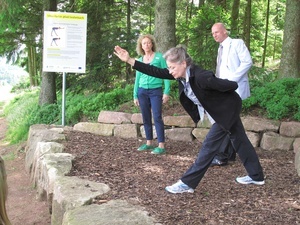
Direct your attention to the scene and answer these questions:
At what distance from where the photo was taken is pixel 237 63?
4688 mm

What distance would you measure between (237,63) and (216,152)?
4.83 feet

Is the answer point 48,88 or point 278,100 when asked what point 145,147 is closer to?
point 278,100

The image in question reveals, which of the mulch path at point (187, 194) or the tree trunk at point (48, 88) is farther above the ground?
the tree trunk at point (48, 88)

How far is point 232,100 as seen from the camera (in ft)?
12.2

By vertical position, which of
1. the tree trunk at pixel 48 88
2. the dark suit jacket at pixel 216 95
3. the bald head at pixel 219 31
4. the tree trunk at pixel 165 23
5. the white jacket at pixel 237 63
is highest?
the tree trunk at pixel 165 23

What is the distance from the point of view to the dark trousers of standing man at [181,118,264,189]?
3.75 m

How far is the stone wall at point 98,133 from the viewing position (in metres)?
3.20

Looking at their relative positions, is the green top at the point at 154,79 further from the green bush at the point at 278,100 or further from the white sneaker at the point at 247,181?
the green bush at the point at 278,100

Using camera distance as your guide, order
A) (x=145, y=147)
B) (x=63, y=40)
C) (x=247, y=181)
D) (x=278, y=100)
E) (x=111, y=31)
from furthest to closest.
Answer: (x=111, y=31)
(x=63, y=40)
(x=278, y=100)
(x=145, y=147)
(x=247, y=181)

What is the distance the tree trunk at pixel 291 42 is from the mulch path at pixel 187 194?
2665mm

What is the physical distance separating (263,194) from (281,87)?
3236mm

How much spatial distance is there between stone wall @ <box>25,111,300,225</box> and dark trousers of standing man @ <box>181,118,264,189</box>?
2.43 feet

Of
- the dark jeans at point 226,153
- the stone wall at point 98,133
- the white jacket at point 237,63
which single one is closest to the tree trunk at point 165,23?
the stone wall at point 98,133

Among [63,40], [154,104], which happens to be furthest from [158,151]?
[63,40]
